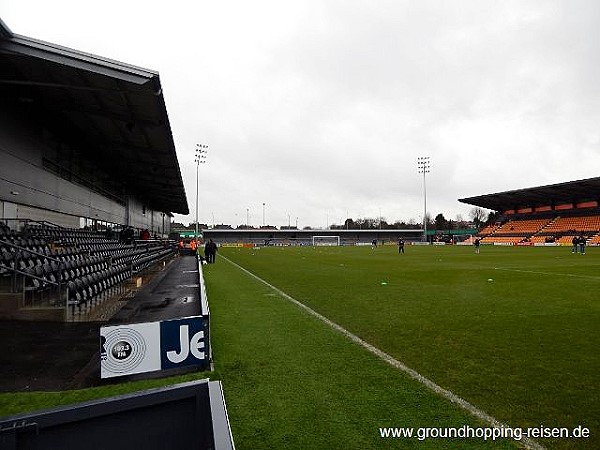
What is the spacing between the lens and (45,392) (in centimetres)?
431

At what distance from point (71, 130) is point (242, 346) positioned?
677 inches

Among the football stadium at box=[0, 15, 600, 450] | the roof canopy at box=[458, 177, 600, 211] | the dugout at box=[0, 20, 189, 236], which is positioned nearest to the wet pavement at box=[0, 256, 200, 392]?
the football stadium at box=[0, 15, 600, 450]

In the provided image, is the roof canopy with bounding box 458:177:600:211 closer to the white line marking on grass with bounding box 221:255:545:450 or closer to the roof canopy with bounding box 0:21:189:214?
the roof canopy with bounding box 0:21:189:214

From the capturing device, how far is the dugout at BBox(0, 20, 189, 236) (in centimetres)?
1023

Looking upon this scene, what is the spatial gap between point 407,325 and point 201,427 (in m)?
6.03

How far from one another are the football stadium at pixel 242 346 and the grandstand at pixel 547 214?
5405 cm

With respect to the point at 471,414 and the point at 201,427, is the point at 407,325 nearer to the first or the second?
the point at 471,414

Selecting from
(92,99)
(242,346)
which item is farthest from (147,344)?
(92,99)

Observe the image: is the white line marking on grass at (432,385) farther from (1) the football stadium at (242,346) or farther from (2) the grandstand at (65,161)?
(2) the grandstand at (65,161)

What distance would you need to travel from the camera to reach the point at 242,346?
6.07m

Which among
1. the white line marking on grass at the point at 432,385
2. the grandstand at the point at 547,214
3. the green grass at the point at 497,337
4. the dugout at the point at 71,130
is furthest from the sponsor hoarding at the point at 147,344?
the grandstand at the point at 547,214

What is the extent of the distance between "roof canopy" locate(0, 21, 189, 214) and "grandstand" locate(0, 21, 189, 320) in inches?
1.4

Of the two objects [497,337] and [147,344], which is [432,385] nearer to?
[497,337]

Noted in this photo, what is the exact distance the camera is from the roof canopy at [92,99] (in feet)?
32.7
